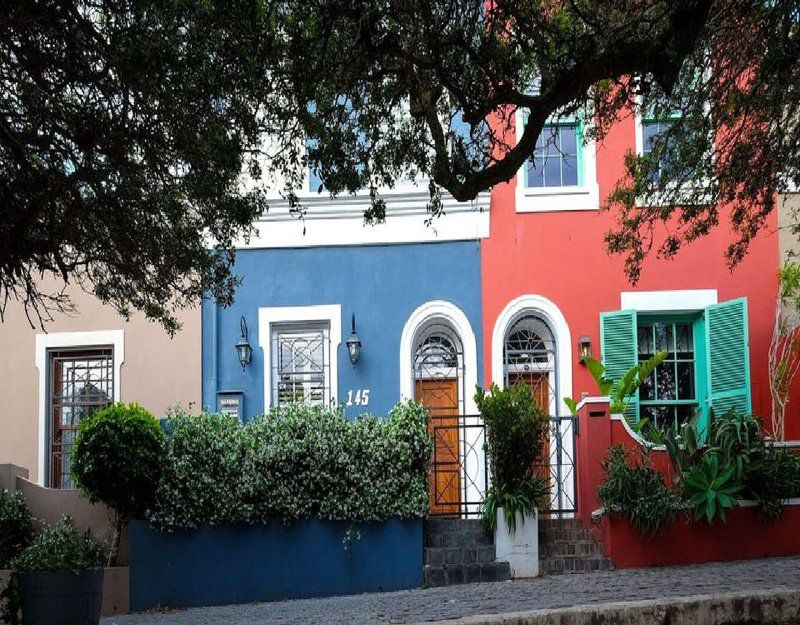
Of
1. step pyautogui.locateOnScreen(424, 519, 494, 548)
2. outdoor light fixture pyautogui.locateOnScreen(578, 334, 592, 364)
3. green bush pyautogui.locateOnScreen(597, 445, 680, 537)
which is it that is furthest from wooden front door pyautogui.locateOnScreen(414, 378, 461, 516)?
green bush pyautogui.locateOnScreen(597, 445, 680, 537)

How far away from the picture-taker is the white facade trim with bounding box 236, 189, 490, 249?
1611 cm

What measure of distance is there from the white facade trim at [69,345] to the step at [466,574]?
5.45m

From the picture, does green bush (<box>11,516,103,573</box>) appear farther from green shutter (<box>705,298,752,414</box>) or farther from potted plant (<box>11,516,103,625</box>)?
green shutter (<box>705,298,752,414</box>)

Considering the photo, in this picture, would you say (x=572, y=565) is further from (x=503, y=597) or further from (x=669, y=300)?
(x=669, y=300)

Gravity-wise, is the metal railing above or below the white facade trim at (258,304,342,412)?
below

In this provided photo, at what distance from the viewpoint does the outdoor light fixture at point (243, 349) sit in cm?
1600

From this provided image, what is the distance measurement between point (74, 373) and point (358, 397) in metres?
4.06

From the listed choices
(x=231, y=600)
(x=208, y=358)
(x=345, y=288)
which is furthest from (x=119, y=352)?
(x=231, y=600)

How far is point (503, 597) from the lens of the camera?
11.6 metres

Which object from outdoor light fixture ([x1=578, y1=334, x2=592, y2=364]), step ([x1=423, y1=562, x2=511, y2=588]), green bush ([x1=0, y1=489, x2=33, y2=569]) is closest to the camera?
step ([x1=423, y1=562, x2=511, y2=588])

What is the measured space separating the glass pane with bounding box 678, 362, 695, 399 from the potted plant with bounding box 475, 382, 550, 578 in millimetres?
3114

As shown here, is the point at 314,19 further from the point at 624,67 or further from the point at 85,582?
the point at 85,582

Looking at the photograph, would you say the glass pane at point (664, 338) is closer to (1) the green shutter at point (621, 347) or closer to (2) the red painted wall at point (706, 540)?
(1) the green shutter at point (621, 347)

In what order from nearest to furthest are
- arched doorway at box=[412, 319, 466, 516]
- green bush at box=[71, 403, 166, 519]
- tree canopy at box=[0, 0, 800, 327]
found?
tree canopy at box=[0, 0, 800, 327] → green bush at box=[71, 403, 166, 519] → arched doorway at box=[412, 319, 466, 516]
